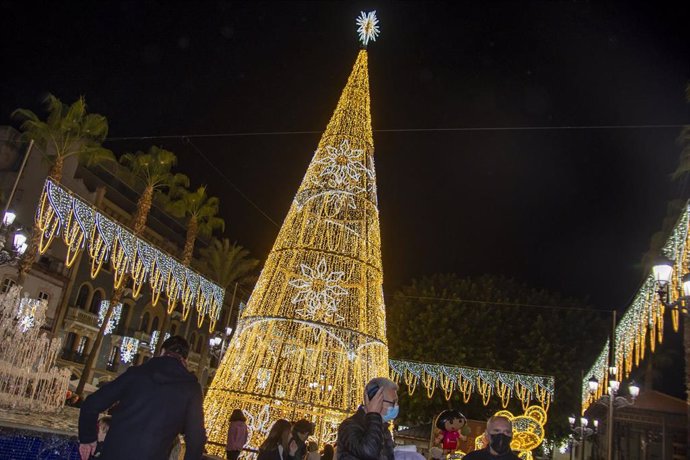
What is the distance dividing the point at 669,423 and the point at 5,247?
2548 centimetres

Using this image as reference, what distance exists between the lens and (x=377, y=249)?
11539 mm

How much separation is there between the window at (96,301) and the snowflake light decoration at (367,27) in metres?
25.2

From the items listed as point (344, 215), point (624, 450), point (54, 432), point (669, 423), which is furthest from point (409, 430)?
point (54, 432)

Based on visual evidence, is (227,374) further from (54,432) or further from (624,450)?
(624,450)

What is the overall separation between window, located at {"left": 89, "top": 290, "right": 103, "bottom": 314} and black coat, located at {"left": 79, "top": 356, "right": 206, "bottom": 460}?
31.0m

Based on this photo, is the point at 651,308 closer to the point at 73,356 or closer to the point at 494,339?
the point at 494,339

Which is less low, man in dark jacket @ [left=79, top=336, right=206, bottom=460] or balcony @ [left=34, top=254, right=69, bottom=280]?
balcony @ [left=34, top=254, right=69, bottom=280]

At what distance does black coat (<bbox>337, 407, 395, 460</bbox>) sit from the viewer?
9.26ft

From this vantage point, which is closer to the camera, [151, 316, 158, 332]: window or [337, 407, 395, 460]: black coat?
[337, 407, 395, 460]: black coat

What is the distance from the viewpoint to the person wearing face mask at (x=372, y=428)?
2830 millimetres

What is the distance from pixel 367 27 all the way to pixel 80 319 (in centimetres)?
2445

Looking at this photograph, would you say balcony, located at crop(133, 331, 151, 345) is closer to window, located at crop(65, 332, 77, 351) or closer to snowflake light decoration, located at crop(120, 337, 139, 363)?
snowflake light decoration, located at crop(120, 337, 139, 363)

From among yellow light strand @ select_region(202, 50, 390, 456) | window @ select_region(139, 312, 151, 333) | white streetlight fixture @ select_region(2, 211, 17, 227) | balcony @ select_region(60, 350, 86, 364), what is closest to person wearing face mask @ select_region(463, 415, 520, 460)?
yellow light strand @ select_region(202, 50, 390, 456)

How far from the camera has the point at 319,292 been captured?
1098 centimetres
